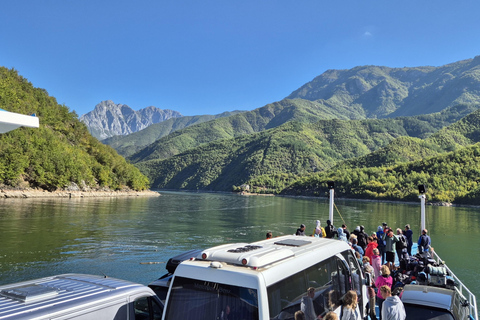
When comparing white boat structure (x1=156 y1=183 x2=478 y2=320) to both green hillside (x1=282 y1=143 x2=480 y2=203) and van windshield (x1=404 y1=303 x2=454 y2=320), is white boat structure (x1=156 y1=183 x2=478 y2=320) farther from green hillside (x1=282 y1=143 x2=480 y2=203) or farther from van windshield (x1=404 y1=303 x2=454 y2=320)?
green hillside (x1=282 y1=143 x2=480 y2=203)

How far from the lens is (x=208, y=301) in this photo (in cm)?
512

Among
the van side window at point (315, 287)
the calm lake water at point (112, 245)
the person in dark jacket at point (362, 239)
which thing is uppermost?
the van side window at point (315, 287)

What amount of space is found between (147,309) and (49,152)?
→ 298ft

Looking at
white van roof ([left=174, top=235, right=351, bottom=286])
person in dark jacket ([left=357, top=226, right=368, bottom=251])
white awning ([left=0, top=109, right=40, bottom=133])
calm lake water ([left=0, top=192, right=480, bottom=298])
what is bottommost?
calm lake water ([left=0, top=192, right=480, bottom=298])

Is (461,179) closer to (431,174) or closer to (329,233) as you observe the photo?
(431,174)

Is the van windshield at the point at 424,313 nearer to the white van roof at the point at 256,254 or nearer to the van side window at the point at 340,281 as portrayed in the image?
the van side window at the point at 340,281

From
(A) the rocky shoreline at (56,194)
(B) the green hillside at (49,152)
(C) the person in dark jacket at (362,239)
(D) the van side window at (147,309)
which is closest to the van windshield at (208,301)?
(D) the van side window at (147,309)

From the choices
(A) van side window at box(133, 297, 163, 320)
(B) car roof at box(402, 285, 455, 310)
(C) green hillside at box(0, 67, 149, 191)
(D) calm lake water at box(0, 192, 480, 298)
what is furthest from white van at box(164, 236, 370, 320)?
(C) green hillside at box(0, 67, 149, 191)

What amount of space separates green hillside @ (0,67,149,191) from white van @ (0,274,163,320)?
73.9 metres

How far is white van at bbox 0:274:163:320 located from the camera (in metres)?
4.76

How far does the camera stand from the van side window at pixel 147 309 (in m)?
6.17

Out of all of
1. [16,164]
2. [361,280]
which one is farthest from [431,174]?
[361,280]

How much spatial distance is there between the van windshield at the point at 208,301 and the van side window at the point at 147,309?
105 cm

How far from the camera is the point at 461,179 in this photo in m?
130
